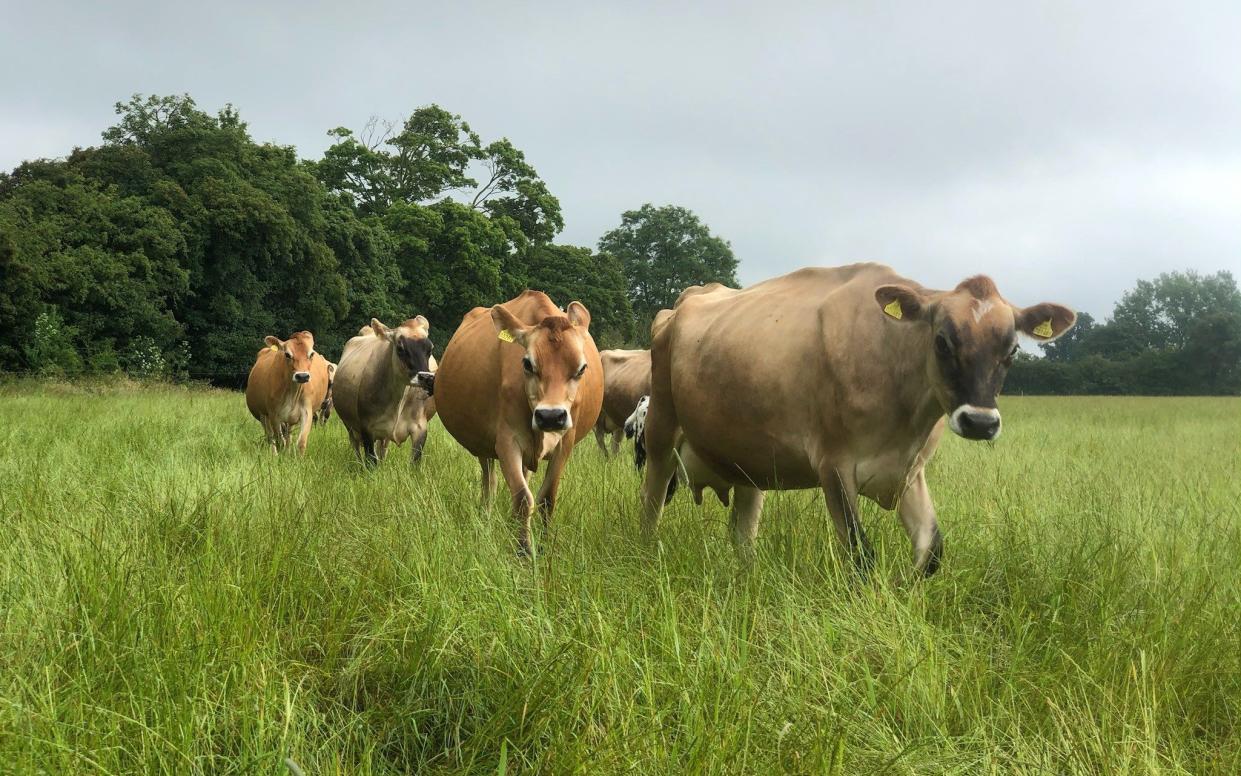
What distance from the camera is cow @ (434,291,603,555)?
5699mm

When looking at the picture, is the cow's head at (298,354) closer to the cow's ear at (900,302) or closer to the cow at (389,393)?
the cow at (389,393)

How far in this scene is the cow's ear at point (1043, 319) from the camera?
394 cm

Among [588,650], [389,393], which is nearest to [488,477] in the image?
[389,393]

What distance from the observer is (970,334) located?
143 inches

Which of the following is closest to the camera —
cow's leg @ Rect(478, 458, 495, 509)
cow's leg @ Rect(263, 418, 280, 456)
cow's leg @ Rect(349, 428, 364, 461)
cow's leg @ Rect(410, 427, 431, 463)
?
cow's leg @ Rect(478, 458, 495, 509)

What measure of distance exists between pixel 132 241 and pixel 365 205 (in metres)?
14.9

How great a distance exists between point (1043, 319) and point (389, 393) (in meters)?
7.46

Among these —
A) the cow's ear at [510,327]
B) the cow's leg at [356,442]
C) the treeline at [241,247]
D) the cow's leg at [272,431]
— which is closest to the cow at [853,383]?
the cow's ear at [510,327]

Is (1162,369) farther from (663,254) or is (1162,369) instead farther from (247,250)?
(247,250)

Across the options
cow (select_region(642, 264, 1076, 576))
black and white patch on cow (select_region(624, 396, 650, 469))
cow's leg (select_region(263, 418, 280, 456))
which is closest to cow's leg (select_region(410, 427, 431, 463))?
cow's leg (select_region(263, 418, 280, 456))

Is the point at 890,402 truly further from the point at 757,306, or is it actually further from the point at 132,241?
the point at 132,241

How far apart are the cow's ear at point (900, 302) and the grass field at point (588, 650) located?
3.47 ft

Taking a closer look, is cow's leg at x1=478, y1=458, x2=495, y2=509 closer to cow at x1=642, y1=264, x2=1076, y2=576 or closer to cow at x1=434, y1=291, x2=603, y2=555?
cow at x1=434, y1=291, x2=603, y2=555

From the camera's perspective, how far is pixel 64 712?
210 centimetres
